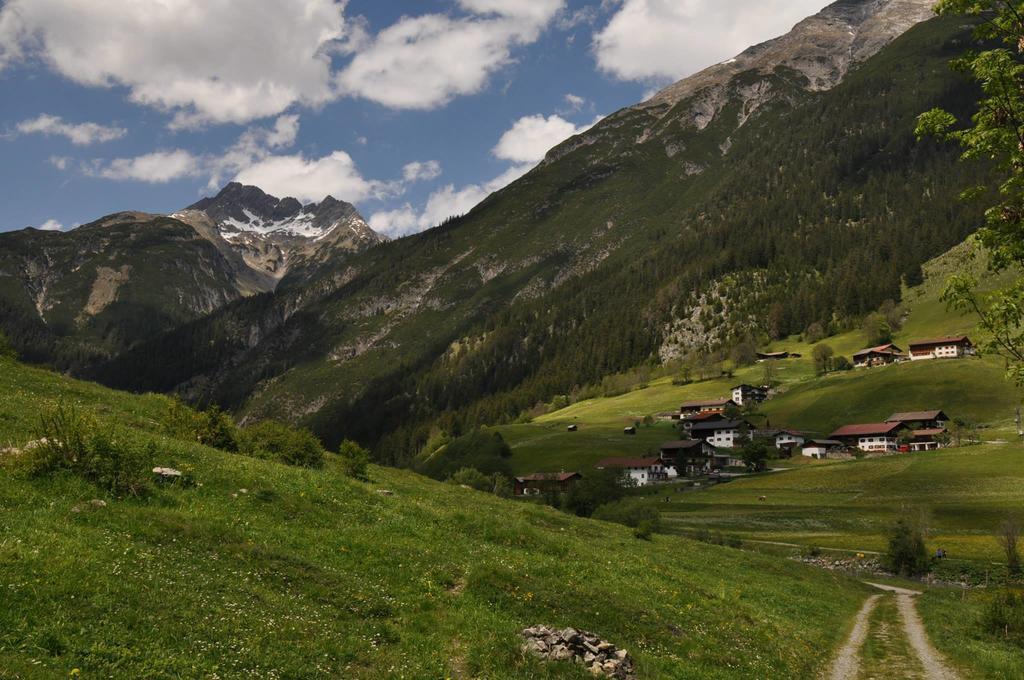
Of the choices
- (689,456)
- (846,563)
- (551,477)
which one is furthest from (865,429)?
(846,563)

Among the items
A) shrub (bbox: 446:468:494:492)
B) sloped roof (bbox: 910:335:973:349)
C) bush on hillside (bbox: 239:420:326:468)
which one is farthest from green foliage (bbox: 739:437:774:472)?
bush on hillside (bbox: 239:420:326:468)

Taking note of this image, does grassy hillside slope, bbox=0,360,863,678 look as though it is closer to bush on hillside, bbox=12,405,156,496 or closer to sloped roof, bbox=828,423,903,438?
bush on hillside, bbox=12,405,156,496

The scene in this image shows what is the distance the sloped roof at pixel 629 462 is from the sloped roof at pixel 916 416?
194 feet

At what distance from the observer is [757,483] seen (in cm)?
12912

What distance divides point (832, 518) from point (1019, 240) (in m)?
94.5

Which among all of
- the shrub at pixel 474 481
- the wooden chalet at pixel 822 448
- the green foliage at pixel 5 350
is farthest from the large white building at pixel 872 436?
the green foliage at pixel 5 350

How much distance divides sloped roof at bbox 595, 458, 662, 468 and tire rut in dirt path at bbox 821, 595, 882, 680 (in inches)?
4339

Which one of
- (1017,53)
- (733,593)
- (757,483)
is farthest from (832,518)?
(1017,53)

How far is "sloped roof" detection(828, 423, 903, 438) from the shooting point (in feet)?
486

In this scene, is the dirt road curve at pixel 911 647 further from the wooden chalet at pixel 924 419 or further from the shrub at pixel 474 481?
the wooden chalet at pixel 924 419

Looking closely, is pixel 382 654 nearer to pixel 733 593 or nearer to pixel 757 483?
pixel 733 593

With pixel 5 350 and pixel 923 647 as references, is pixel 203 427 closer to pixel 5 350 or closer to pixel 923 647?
pixel 5 350

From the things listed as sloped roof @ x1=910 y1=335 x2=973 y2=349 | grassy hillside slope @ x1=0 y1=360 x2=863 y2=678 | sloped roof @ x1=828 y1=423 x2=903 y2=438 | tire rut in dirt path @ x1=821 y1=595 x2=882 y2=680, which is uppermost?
sloped roof @ x1=910 y1=335 x2=973 y2=349

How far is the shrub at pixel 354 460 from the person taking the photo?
38312mm
